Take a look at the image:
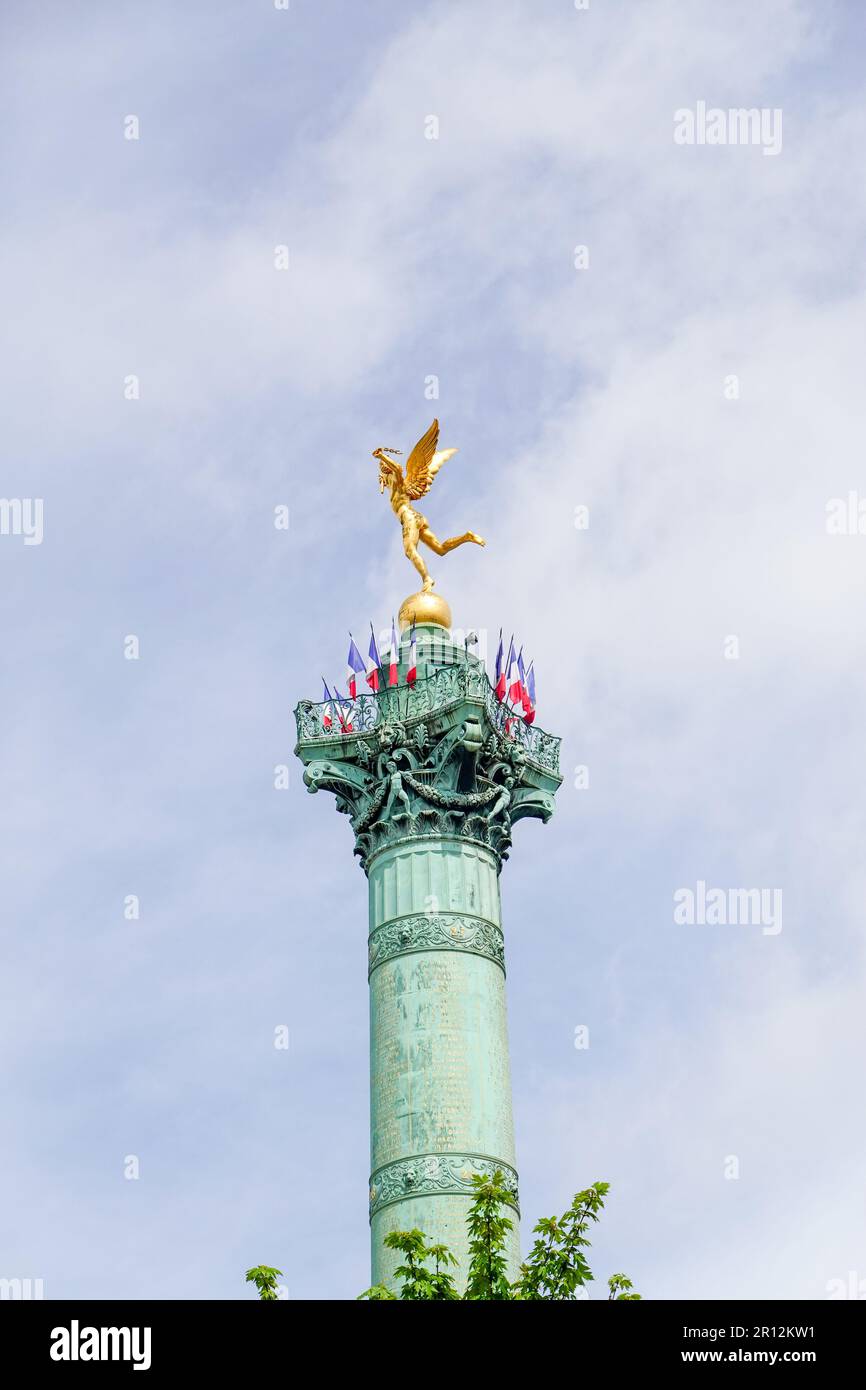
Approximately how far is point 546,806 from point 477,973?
5632 millimetres

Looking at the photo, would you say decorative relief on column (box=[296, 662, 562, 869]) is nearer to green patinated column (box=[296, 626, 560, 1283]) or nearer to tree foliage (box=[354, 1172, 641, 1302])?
green patinated column (box=[296, 626, 560, 1283])

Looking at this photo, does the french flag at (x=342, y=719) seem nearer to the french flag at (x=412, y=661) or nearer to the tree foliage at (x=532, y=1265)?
the french flag at (x=412, y=661)

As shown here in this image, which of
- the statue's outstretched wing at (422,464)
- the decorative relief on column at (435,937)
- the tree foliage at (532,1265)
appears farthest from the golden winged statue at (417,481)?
the tree foliage at (532,1265)

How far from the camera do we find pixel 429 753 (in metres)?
50.9

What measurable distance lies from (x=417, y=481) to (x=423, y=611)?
397 centimetres

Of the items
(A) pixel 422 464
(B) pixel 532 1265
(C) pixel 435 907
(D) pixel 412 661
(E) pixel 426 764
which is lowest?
(B) pixel 532 1265

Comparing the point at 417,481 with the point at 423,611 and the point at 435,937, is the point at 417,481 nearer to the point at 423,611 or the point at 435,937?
the point at 423,611

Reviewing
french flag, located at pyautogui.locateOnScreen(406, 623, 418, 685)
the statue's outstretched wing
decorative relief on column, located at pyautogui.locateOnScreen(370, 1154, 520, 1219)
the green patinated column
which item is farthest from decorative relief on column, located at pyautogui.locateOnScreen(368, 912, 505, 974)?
the statue's outstretched wing

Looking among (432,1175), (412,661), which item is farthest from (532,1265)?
(412,661)

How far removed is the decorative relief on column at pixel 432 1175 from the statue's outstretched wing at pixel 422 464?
18247 mm

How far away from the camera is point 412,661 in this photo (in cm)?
5306

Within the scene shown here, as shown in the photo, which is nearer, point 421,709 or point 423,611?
point 421,709
